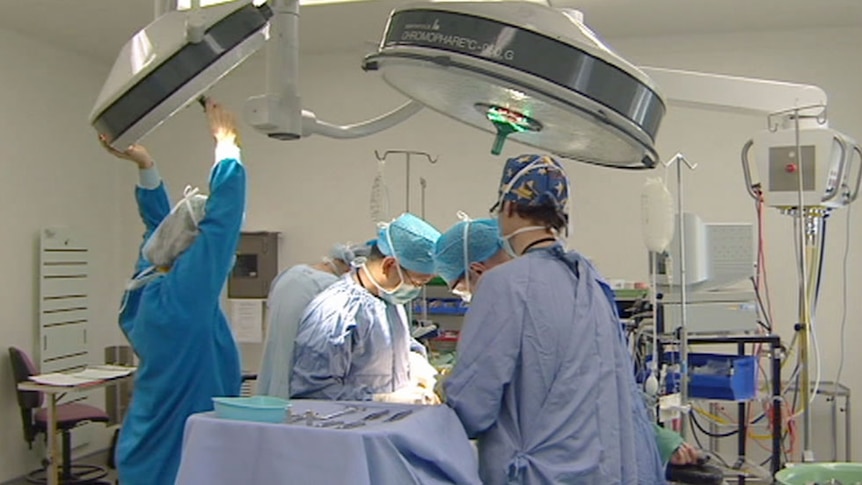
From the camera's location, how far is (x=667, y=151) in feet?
15.2

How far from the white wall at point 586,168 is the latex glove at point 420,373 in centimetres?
223

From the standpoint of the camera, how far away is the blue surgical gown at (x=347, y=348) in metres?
2.19

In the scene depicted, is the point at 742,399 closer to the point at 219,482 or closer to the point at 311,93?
the point at 219,482

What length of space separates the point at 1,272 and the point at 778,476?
427cm

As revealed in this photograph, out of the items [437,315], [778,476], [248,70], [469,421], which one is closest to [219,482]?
[469,421]

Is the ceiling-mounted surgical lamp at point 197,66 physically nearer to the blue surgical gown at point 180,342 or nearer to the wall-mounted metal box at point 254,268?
the blue surgical gown at point 180,342

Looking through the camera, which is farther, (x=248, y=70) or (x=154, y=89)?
(x=248, y=70)

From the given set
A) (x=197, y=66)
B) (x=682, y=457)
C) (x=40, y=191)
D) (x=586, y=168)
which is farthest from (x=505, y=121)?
(x=40, y=191)

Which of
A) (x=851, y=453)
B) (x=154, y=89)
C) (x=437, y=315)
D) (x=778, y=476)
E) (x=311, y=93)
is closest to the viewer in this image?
(x=154, y=89)

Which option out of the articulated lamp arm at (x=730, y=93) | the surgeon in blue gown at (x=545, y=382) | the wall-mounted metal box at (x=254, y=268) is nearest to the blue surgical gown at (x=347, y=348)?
the surgeon in blue gown at (x=545, y=382)

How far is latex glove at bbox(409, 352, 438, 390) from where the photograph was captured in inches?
103

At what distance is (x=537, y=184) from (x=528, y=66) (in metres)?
0.66

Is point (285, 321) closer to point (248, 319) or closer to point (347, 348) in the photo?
point (347, 348)

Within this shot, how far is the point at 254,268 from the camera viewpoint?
5.15 meters
